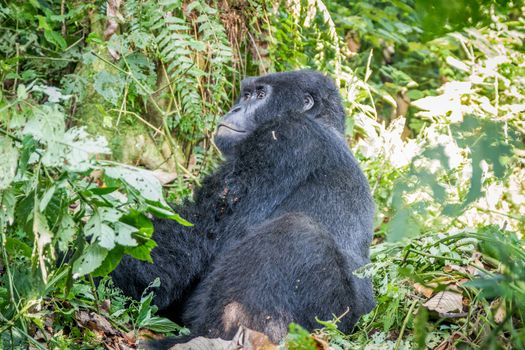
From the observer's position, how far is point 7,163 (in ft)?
6.88

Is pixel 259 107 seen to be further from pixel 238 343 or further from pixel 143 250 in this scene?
pixel 143 250

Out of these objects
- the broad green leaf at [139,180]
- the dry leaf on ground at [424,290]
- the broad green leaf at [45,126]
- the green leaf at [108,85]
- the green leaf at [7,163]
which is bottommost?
the dry leaf on ground at [424,290]

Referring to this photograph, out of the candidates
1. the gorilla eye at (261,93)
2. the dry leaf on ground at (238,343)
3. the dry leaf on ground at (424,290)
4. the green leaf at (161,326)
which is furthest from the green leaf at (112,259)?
the gorilla eye at (261,93)

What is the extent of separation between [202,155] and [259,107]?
106cm

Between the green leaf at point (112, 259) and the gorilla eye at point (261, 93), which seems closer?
the green leaf at point (112, 259)

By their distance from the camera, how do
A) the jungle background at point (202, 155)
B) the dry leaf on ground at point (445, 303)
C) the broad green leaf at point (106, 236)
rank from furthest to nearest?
1. the dry leaf on ground at point (445, 303)
2. the broad green leaf at point (106, 236)
3. the jungle background at point (202, 155)

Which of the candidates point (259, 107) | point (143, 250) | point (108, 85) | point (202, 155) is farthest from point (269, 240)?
point (202, 155)

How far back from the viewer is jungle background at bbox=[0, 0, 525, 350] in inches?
70.6

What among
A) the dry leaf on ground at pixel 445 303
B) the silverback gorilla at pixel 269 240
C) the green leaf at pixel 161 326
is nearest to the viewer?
the dry leaf on ground at pixel 445 303

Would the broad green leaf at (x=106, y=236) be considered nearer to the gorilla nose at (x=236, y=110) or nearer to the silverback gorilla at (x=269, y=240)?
→ the silverback gorilla at (x=269, y=240)

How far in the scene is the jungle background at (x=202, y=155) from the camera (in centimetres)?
179

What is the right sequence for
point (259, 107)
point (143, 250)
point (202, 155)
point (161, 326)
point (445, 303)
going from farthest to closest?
point (202, 155) → point (259, 107) → point (161, 326) → point (445, 303) → point (143, 250)

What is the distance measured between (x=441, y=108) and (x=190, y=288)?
11.3ft

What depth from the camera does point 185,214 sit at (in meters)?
3.81
